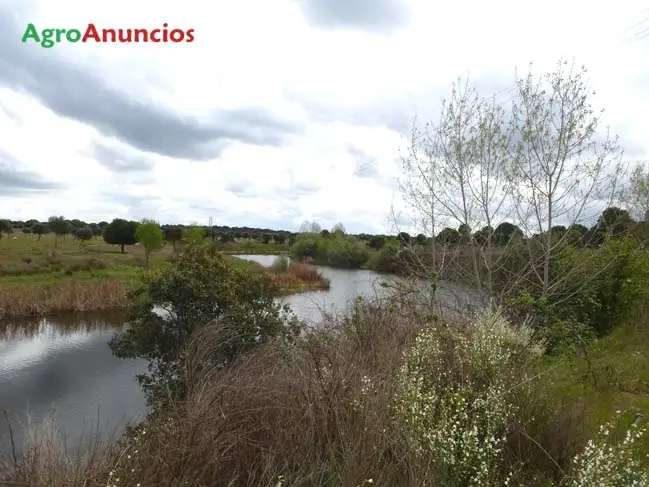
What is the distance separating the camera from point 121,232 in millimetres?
44656

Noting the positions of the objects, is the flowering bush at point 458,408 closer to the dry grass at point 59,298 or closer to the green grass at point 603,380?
the green grass at point 603,380

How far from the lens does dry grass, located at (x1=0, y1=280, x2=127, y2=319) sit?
61.0 feet

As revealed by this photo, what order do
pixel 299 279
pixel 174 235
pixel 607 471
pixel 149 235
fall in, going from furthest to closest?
pixel 174 235 → pixel 149 235 → pixel 299 279 → pixel 607 471

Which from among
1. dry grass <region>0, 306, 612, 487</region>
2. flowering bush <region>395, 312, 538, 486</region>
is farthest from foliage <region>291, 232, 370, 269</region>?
dry grass <region>0, 306, 612, 487</region>

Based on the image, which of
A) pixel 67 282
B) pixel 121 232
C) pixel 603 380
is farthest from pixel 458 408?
pixel 121 232

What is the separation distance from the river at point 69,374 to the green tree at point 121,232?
27.7 metres

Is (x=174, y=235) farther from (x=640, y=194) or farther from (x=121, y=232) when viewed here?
(x=640, y=194)

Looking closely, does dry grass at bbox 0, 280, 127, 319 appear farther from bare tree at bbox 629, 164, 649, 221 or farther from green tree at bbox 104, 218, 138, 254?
green tree at bbox 104, 218, 138, 254

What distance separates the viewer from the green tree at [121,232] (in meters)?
44.7

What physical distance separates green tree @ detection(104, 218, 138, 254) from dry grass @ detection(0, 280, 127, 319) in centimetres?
2332

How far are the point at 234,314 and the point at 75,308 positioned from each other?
1500 cm

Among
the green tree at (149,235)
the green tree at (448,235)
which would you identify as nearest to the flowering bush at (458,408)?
the green tree at (448,235)

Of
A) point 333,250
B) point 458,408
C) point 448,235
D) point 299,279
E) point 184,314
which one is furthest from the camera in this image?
point 333,250

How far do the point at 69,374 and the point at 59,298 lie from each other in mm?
8948
